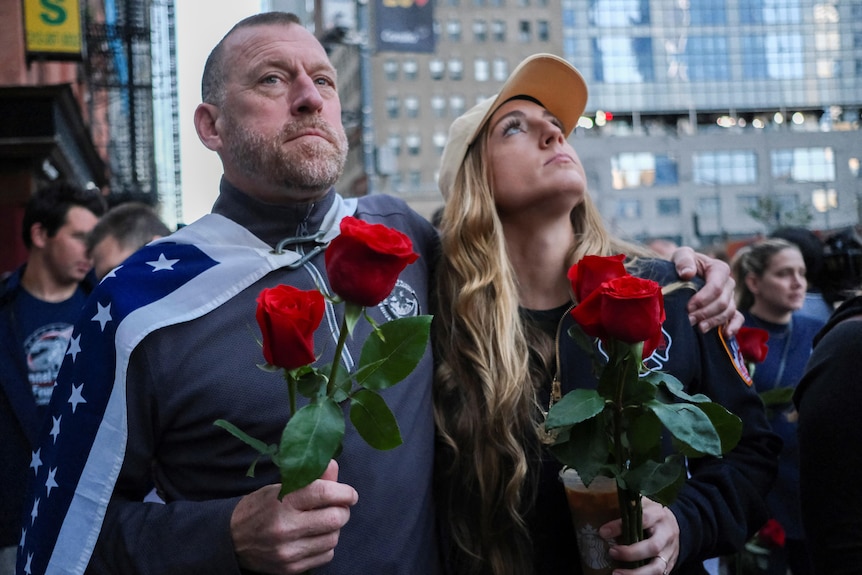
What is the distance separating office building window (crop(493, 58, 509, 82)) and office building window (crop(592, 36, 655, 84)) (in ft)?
29.0

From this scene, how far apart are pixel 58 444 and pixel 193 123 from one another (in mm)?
1170

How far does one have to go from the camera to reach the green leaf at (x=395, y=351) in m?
1.79

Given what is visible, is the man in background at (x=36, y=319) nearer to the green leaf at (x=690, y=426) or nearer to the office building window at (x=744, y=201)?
the green leaf at (x=690, y=426)

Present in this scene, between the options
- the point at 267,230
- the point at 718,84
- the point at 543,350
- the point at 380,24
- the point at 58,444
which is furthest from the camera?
the point at 718,84

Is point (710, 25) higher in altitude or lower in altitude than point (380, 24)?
higher

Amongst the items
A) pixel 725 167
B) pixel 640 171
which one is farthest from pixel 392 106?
pixel 725 167

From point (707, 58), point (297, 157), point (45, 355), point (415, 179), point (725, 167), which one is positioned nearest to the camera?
point (297, 157)

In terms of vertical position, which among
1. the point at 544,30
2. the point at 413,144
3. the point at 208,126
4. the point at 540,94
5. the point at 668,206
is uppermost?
the point at 544,30

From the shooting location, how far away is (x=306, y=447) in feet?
5.40

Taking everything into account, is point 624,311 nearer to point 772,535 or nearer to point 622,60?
point 772,535

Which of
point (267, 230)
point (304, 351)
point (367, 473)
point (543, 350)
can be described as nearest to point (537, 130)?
point (543, 350)

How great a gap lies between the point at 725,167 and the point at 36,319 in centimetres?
8395

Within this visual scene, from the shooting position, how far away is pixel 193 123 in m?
2.97

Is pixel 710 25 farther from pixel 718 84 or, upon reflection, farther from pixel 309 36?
pixel 309 36
